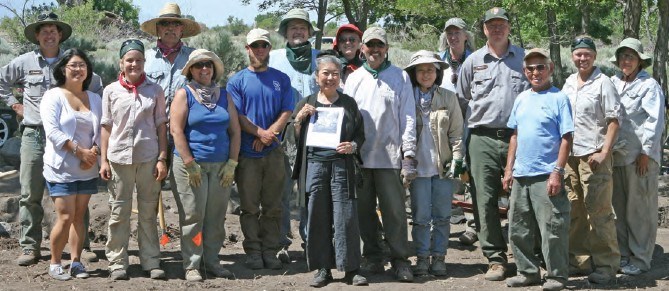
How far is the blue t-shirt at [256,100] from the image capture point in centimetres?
809

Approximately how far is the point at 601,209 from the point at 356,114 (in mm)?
2327

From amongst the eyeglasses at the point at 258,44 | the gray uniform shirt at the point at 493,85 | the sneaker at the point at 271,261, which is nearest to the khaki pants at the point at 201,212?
the sneaker at the point at 271,261

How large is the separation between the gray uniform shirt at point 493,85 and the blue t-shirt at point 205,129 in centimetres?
222

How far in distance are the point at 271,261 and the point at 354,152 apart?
1515mm

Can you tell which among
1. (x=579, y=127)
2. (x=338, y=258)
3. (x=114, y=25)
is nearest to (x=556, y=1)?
(x=579, y=127)

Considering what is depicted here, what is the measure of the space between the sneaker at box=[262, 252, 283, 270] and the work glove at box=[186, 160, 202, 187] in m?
1.10

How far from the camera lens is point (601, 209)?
7.80 meters

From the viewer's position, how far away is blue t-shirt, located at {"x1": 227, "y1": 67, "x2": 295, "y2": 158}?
26.5ft

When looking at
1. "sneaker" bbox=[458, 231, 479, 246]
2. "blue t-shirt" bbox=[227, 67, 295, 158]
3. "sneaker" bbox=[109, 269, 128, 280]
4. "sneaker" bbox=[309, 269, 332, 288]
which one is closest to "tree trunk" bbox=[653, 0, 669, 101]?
"sneaker" bbox=[458, 231, 479, 246]

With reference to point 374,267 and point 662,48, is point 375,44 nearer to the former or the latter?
point 374,267

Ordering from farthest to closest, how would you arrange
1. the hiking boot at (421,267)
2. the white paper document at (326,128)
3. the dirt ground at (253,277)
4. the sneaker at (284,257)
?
the sneaker at (284,257) < the hiking boot at (421,267) < the dirt ground at (253,277) < the white paper document at (326,128)

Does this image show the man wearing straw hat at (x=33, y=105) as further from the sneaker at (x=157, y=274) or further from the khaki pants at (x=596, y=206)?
the khaki pants at (x=596, y=206)

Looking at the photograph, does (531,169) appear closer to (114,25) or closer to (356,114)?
(356,114)

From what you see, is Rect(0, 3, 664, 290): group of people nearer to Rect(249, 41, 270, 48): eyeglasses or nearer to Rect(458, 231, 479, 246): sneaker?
Rect(249, 41, 270, 48): eyeglasses
